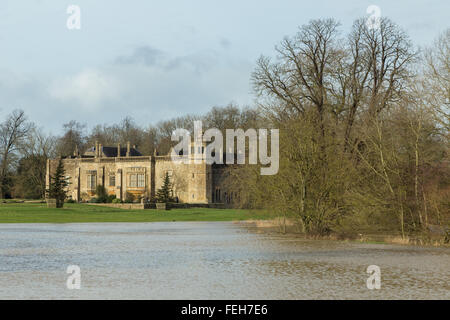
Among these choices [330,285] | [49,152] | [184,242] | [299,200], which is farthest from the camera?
[49,152]

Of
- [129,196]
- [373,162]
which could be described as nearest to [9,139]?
[129,196]

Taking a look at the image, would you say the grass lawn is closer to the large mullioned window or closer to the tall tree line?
the tall tree line

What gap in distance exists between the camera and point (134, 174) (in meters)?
82.9

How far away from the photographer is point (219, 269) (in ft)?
54.0

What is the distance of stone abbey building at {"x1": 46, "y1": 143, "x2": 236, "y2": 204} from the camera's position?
77875 mm

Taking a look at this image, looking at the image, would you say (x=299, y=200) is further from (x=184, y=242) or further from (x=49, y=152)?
(x=49, y=152)

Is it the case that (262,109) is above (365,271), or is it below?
above

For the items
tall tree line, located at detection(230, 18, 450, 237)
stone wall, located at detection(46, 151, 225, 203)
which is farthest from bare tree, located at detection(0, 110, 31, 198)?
tall tree line, located at detection(230, 18, 450, 237)

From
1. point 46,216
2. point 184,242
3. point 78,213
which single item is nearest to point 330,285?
point 184,242

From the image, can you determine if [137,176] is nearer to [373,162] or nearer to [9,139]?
[9,139]

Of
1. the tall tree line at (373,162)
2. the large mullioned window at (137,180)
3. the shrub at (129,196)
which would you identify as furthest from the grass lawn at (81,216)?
the large mullioned window at (137,180)

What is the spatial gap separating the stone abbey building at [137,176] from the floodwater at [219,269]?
49.1m

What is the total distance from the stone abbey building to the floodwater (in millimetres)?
49125
